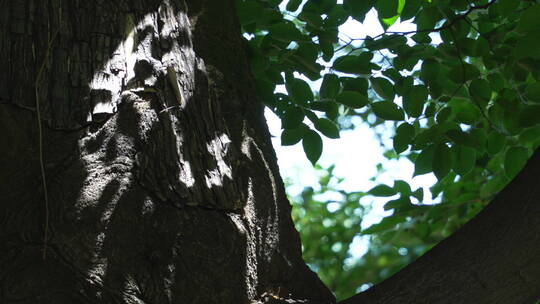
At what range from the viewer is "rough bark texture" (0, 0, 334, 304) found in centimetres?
136

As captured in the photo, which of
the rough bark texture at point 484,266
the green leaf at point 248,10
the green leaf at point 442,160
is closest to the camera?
the rough bark texture at point 484,266

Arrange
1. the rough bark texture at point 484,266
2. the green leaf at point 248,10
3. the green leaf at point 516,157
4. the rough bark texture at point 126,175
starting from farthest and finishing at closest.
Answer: the green leaf at point 248,10, the green leaf at point 516,157, the rough bark texture at point 484,266, the rough bark texture at point 126,175

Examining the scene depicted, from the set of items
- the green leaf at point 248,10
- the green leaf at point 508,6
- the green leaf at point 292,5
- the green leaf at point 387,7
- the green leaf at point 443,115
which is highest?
the green leaf at point 292,5

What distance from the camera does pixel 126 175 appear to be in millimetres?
1438

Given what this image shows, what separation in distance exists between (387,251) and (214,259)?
14.4 feet

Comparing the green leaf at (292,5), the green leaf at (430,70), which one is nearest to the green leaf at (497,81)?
the green leaf at (430,70)

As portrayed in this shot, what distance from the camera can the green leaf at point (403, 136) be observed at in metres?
2.12

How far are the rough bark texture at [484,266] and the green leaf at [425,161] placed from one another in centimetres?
50

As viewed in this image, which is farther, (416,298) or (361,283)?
(361,283)

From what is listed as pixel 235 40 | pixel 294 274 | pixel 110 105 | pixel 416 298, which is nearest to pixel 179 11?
pixel 235 40

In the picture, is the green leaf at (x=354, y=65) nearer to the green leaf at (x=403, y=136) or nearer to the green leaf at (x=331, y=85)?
the green leaf at (x=331, y=85)

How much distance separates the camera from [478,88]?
2.12 m

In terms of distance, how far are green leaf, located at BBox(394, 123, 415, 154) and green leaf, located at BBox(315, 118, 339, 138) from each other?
0.67ft

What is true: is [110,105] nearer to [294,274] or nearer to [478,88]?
[294,274]
